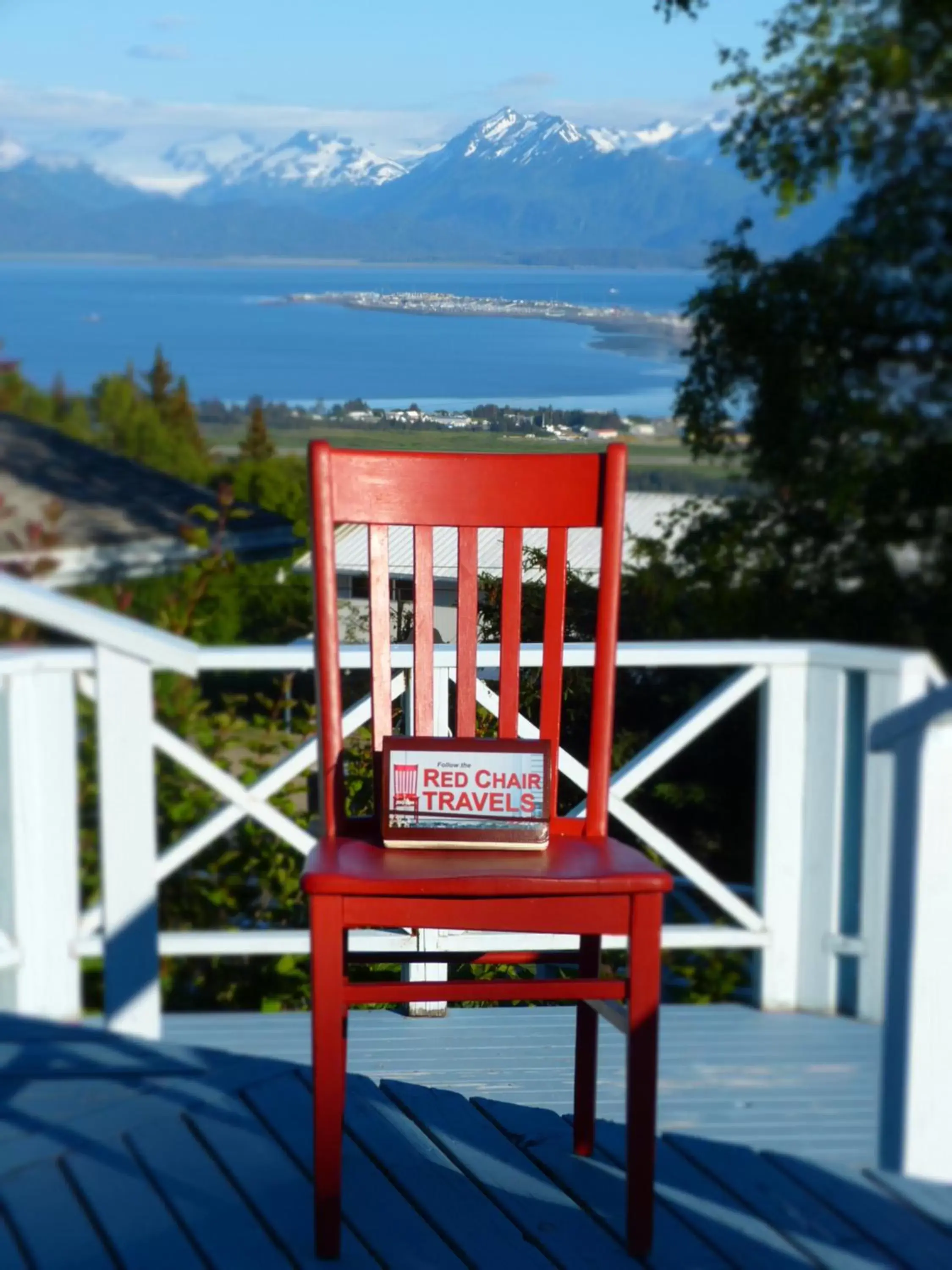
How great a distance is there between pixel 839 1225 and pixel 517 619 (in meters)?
0.61

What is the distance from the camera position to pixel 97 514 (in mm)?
1637

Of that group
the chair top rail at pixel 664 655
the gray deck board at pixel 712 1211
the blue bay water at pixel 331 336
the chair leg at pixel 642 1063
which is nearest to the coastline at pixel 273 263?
the blue bay water at pixel 331 336

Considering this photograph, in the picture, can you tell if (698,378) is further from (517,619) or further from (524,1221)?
(524,1221)

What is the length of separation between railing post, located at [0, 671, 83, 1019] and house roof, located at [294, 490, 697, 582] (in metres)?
0.36

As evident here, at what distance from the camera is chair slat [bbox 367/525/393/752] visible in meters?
1.25

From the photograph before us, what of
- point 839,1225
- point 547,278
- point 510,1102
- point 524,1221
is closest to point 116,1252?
point 524,1221

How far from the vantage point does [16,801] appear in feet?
5.49

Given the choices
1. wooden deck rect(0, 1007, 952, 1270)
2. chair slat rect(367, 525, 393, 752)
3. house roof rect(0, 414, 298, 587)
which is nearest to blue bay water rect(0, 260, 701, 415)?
house roof rect(0, 414, 298, 587)

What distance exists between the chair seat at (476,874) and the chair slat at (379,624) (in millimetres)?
168

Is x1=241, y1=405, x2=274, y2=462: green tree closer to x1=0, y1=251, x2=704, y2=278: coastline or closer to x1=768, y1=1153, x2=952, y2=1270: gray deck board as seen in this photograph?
x1=0, y1=251, x2=704, y2=278: coastline

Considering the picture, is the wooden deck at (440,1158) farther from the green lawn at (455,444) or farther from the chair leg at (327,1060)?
the green lawn at (455,444)

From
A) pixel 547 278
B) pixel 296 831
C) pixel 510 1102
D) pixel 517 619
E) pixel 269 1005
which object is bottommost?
pixel 269 1005

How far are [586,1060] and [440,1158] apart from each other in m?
0.17

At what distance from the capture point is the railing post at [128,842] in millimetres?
1582
